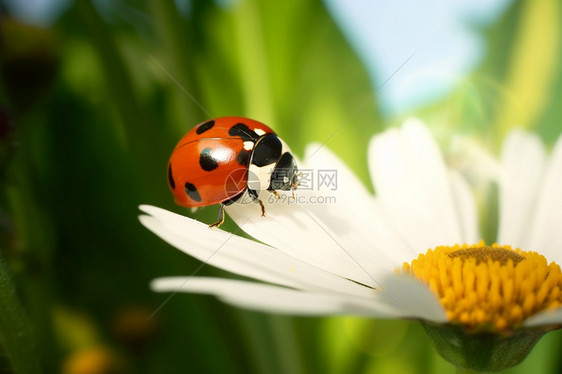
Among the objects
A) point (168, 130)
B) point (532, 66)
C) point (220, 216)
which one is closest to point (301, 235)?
point (220, 216)

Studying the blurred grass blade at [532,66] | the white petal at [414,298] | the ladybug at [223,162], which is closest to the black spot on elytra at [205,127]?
the ladybug at [223,162]

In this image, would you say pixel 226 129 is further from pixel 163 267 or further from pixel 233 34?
pixel 233 34

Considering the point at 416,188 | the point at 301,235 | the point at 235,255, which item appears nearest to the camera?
the point at 235,255

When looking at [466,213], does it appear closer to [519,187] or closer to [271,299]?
[519,187]

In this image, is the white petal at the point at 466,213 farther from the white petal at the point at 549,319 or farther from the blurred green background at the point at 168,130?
the white petal at the point at 549,319

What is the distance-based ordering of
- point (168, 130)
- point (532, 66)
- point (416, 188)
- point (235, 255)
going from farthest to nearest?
point (532, 66) < point (168, 130) < point (416, 188) < point (235, 255)

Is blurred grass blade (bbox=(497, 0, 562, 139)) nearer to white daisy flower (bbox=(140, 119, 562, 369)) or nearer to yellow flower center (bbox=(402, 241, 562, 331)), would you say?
white daisy flower (bbox=(140, 119, 562, 369))

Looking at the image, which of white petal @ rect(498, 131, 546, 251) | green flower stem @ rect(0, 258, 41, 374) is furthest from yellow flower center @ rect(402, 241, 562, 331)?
green flower stem @ rect(0, 258, 41, 374)
